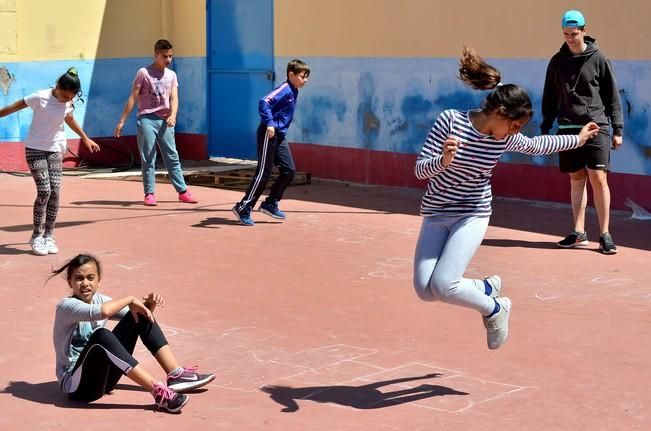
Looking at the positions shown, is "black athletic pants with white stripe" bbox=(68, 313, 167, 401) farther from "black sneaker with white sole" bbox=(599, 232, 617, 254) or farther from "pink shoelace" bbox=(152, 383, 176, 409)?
"black sneaker with white sole" bbox=(599, 232, 617, 254)

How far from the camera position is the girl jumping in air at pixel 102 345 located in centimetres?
573

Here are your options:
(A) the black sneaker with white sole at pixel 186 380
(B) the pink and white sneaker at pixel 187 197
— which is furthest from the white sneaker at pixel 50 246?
(A) the black sneaker with white sole at pixel 186 380

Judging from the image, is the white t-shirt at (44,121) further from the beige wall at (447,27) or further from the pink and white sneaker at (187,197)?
the beige wall at (447,27)

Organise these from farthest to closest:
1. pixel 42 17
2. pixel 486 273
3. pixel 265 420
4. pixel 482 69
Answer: pixel 42 17
pixel 486 273
pixel 482 69
pixel 265 420

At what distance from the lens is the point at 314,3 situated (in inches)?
608

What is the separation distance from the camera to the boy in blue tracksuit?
11.6 metres

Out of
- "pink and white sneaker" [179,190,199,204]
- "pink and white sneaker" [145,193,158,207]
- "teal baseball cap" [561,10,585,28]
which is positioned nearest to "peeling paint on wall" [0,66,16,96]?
"pink and white sneaker" [145,193,158,207]

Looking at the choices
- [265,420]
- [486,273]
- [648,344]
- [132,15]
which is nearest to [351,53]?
[132,15]

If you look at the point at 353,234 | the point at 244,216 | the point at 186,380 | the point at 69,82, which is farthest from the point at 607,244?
the point at 186,380

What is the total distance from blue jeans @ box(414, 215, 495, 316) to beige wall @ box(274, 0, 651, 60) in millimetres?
6611

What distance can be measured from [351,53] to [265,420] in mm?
10010

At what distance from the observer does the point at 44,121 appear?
9734 millimetres

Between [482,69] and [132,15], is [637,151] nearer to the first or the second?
[482,69]

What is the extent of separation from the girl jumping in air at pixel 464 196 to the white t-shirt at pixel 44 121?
462cm
